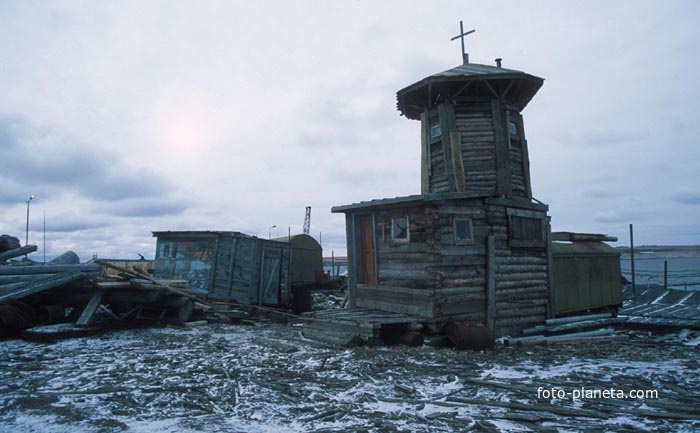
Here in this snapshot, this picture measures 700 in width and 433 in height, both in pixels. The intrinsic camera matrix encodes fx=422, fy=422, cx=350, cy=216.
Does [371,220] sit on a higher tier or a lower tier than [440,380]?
higher

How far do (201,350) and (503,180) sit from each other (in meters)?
11.4

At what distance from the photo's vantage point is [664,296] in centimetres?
2258

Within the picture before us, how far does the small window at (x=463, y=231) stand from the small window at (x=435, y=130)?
4.38m

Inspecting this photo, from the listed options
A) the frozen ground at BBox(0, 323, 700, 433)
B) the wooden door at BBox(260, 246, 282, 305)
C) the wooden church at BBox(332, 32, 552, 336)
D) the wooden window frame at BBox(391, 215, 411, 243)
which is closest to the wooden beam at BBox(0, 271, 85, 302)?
the frozen ground at BBox(0, 323, 700, 433)

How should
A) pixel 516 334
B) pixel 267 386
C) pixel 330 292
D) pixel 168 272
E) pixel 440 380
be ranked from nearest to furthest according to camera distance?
pixel 267 386, pixel 440 380, pixel 516 334, pixel 168 272, pixel 330 292

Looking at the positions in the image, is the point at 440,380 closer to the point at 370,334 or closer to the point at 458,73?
the point at 370,334

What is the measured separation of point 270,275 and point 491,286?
11.0m

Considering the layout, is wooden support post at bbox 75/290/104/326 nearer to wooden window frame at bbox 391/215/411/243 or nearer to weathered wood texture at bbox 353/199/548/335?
weathered wood texture at bbox 353/199/548/335

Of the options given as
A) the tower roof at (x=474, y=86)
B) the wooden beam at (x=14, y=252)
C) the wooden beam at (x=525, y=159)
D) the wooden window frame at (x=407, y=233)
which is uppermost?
the tower roof at (x=474, y=86)

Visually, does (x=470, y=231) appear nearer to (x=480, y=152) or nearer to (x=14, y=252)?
(x=480, y=152)

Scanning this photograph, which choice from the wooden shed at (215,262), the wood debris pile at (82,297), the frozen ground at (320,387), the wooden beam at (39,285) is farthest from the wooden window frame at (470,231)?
the wooden beam at (39,285)

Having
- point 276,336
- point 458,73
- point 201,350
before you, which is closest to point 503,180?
point 458,73

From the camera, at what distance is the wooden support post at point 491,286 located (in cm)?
1305

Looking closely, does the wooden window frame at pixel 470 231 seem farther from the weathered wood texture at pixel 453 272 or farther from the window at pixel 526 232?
the window at pixel 526 232
